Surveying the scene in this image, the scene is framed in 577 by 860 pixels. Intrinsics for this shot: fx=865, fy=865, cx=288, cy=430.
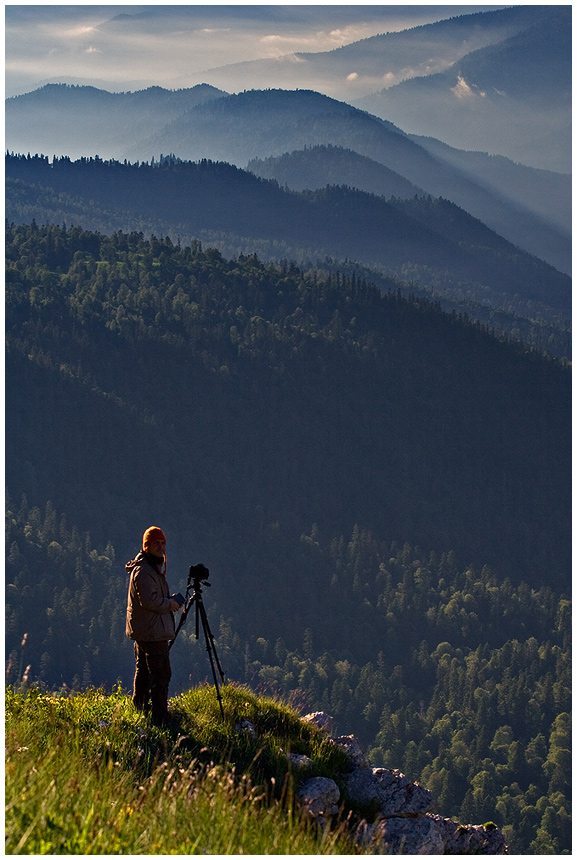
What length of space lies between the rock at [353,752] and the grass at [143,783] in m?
0.50

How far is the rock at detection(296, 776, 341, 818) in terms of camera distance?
900 centimetres

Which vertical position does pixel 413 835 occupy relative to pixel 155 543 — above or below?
below

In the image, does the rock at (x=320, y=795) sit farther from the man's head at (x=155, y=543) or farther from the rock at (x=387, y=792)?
the man's head at (x=155, y=543)

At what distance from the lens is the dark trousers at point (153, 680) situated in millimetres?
9477

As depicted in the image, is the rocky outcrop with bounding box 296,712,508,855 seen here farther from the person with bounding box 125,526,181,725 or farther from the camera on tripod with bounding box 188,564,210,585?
the camera on tripod with bounding box 188,564,210,585

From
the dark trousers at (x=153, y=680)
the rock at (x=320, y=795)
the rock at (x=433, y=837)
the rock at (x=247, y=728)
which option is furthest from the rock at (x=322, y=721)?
the dark trousers at (x=153, y=680)

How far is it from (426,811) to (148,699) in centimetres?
364

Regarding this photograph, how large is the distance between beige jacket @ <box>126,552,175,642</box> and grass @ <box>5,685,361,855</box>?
891 mm

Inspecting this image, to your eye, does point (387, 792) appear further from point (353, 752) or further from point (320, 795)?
point (320, 795)

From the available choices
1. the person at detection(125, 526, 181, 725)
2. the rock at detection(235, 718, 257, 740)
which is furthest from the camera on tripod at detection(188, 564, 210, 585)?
the rock at detection(235, 718, 257, 740)

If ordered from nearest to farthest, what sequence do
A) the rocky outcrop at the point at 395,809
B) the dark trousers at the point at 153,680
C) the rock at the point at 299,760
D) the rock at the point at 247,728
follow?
the rocky outcrop at the point at 395,809
the dark trousers at the point at 153,680
the rock at the point at 299,760
the rock at the point at 247,728

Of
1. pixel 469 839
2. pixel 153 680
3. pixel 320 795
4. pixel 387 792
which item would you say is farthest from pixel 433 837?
pixel 153 680

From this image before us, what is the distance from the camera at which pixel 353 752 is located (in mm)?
11219

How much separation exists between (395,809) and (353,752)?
4.01 feet
